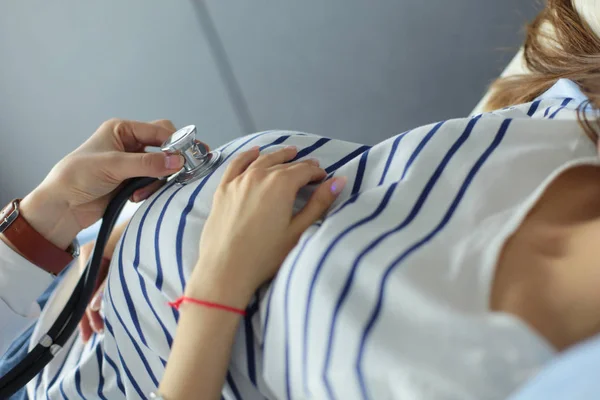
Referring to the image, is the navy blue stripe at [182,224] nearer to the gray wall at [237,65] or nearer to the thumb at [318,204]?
the thumb at [318,204]

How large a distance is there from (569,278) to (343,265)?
0.19 meters

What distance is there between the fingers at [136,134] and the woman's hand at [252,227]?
0.24 m

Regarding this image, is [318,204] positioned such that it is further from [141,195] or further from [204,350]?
[141,195]

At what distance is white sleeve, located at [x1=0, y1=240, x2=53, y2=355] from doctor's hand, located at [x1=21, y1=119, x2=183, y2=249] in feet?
0.16

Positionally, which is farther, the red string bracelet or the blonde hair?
the blonde hair

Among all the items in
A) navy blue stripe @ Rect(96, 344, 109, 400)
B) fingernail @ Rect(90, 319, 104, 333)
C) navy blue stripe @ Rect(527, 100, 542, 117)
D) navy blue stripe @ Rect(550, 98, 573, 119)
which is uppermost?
navy blue stripe @ Rect(550, 98, 573, 119)

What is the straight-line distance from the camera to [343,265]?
438 mm

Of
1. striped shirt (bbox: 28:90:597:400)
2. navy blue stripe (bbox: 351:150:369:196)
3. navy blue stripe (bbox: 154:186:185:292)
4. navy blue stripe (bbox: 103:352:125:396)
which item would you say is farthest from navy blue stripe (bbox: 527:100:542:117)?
navy blue stripe (bbox: 103:352:125:396)

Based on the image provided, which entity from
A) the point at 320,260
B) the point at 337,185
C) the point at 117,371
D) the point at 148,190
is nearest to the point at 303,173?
the point at 337,185

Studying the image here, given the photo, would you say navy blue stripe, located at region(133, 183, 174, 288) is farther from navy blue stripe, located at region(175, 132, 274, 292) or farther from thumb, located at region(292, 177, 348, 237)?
thumb, located at region(292, 177, 348, 237)

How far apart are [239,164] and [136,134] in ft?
0.76

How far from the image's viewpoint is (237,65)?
4.99 ft

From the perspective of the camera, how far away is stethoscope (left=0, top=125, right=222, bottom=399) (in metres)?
0.66

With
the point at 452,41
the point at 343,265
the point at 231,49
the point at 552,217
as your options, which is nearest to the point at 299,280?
the point at 343,265
